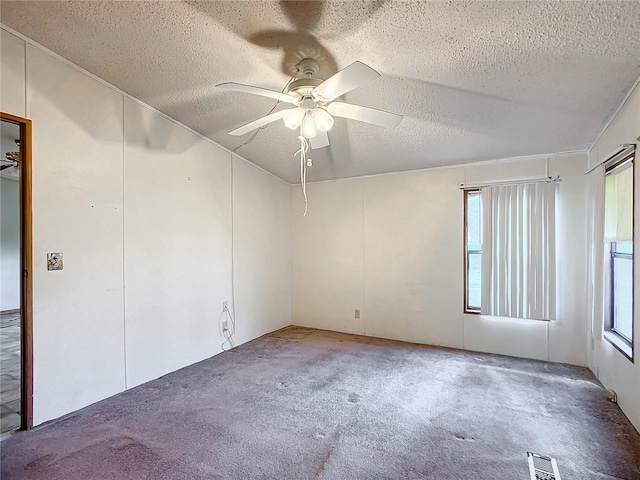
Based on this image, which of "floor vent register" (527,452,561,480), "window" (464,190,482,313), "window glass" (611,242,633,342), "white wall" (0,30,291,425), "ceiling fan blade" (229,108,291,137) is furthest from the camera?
"window" (464,190,482,313)

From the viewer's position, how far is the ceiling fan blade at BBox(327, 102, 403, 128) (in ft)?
6.82

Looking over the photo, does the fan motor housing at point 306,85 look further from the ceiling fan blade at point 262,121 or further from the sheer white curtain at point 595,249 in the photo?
the sheer white curtain at point 595,249

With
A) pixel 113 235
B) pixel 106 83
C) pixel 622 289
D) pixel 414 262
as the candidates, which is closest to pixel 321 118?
pixel 106 83

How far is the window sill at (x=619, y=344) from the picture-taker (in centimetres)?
232

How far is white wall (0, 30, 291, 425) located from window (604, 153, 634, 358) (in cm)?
370

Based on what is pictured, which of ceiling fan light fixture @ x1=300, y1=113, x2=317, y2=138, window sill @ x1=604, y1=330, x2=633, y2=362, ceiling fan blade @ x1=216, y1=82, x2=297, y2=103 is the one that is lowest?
window sill @ x1=604, y1=330, x2=633, y2=362

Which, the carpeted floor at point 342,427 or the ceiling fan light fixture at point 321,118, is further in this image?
the ceiling fan light fixture at point 321,118

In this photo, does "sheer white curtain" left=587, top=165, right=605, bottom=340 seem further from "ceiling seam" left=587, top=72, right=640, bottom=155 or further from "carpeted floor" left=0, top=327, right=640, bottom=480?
"carpeted floor" left=0, top=327, right=640, bottom=480

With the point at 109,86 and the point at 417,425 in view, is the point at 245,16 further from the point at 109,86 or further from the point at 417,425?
the point at 417,425

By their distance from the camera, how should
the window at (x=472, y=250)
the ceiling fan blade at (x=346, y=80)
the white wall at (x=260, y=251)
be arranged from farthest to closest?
the white wall at (x=260, y=251), the window at (x=472, y=250), the ceiling fan blade at (x=346, y=80)

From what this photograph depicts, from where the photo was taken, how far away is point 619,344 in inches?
98.7

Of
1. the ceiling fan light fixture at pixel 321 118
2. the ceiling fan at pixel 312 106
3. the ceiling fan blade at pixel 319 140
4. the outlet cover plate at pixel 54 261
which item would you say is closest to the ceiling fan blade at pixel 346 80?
the ceiling fan at pixel 312 106

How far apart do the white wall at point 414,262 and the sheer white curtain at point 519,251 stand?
0.46 ft

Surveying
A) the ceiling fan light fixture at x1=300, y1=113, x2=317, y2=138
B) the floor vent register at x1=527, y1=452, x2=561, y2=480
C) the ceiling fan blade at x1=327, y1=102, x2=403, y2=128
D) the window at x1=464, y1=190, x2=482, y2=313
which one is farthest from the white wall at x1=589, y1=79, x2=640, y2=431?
the ceiling fan light fixture at x1=300, y1=113, x2=317, y2=138
